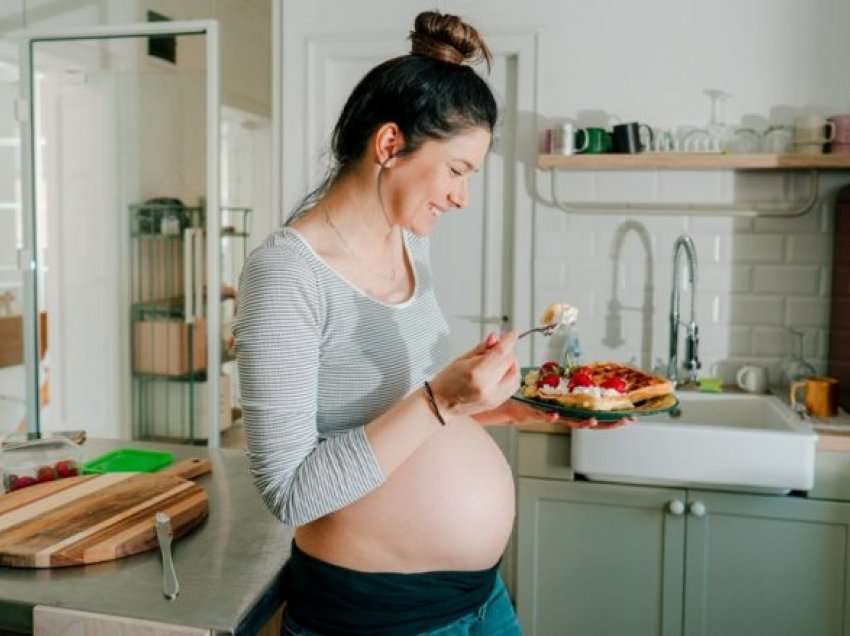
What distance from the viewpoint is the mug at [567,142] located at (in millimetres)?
2764

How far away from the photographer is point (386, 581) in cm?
112

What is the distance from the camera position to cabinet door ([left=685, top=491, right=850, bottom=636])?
2205 mm

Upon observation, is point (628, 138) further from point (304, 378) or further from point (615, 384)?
point (304, 378)

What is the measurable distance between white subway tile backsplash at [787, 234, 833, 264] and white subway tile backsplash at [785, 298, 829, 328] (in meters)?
0.13

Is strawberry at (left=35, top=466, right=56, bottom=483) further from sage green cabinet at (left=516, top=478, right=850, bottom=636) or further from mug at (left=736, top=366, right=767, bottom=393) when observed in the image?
mug at (left=736, top=366, right=767, bottom=393)

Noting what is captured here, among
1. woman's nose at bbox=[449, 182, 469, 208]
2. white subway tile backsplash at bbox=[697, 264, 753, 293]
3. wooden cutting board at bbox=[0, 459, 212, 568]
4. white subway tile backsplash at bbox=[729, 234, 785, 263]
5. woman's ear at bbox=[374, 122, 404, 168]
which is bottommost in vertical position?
wooden cutting board at bbox=[0, 459, 212, 568]

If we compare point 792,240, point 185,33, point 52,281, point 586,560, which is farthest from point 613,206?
point 52,281

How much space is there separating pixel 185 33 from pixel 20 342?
62.9 inches

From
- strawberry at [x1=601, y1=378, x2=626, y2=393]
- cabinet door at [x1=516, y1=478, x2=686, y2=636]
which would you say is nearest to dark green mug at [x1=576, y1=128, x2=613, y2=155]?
cabinet door at [x1=516, y1=478, x2=686, y2=636]

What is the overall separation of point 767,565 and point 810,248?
3.55ft

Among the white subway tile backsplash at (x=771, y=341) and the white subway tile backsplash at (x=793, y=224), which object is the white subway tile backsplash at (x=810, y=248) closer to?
the white subway tile backsplash at (x=793, y=224)

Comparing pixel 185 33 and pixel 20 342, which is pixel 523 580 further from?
pixel 20 342

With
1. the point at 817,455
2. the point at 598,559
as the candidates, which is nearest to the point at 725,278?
the point at 817,455

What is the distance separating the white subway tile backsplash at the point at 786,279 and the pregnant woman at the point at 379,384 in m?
1.88
